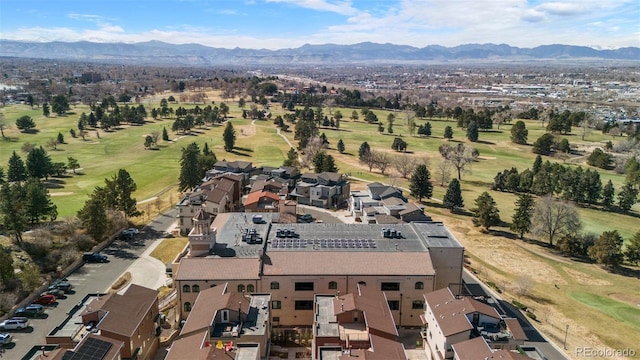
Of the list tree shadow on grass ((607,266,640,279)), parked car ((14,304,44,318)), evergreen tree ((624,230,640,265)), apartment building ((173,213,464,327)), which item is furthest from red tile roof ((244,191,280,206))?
evergreen tree ((624,230,640,265))

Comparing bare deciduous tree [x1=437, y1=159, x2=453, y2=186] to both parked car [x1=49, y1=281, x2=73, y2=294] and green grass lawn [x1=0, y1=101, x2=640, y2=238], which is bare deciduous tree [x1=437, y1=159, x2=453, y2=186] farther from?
parked car [x1=49, y1=281, x2=73, y2=294]

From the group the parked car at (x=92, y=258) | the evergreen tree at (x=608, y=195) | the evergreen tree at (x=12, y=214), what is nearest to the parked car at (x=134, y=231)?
the parked car at (x=92, y=258)

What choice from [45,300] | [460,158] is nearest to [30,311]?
[45,300]

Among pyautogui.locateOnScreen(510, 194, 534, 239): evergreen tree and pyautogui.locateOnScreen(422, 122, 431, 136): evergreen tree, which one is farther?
pyautogui.locateOnScreen(422, 122, 431, 136): evergreen tree

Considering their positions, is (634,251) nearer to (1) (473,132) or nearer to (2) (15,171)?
(1) (473,132)

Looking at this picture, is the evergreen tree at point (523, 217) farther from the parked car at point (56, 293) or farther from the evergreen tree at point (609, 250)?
the parked car at point (56, 293)

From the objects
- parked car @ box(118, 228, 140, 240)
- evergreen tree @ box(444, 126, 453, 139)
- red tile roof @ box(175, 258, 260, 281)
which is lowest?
parked car @ box(118, 228, 140, 240)

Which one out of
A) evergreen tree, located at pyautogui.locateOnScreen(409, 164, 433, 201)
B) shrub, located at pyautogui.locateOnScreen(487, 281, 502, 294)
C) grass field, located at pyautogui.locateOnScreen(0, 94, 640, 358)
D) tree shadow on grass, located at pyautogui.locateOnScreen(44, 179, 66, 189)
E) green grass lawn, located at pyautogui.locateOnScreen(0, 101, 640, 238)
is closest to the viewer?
grass field, located at pyautogui.locateOnScreen(0, 94, 640, 358)
